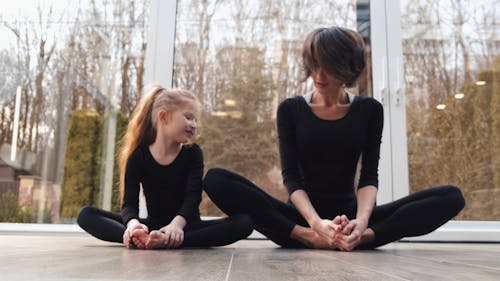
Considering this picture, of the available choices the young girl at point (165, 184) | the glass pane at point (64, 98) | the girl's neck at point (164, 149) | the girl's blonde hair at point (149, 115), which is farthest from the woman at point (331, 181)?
the glass pane at point (64, 98)

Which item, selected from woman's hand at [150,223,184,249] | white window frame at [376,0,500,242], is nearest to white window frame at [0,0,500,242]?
white window frame at [376,0,500,242]

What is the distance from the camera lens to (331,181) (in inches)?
67.8

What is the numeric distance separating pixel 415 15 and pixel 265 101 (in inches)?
45.4

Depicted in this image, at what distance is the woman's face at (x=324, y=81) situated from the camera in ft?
5.38

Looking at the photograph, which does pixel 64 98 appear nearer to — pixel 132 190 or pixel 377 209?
pixel 132 190

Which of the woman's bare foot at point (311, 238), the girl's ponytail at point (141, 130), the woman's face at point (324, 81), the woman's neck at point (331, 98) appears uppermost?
the woman's face at point (324, 81)

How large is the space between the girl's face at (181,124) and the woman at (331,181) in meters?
0.24

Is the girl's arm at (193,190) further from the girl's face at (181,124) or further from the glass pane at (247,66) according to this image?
the glass pane at (247,66)

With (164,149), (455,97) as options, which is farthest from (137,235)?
(455,97)

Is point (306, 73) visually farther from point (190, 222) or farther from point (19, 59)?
point (19, 59)

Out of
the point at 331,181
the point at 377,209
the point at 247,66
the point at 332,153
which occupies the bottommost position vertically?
the point at 377,209

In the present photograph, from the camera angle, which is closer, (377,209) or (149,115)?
(377,209)

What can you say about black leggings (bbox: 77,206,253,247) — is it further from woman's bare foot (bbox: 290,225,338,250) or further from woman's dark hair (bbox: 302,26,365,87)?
woman's dark hair (bbox: 302,26,365,87)

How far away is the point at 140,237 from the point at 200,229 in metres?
0.25
